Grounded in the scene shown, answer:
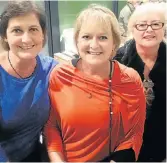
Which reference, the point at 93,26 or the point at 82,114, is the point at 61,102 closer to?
the point at 82,114

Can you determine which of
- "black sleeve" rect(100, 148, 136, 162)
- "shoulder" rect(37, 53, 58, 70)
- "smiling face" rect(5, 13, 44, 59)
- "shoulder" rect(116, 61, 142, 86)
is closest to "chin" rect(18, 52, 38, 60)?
"smiling face" rect(5, 13, 44, 59)

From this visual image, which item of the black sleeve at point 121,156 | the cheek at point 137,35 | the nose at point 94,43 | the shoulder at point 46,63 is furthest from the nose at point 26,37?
the black sleeve at point 121,156

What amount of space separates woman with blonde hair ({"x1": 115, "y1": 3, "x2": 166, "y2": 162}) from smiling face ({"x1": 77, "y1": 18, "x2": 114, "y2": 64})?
0.81 ft

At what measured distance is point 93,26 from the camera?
1.24 metres

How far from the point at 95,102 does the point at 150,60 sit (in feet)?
1.37

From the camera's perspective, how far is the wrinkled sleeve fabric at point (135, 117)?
53.2 inches

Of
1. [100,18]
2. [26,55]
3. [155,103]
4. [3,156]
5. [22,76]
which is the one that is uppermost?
[100,18]

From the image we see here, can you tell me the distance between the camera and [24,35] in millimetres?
1289

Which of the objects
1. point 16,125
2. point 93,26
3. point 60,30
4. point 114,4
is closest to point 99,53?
point 93,26

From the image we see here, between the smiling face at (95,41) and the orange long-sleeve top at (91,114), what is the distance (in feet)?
0.38

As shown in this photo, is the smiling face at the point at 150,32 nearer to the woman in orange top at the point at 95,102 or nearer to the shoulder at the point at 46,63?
the woman in orange top at the point at 95,102

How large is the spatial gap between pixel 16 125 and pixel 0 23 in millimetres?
495

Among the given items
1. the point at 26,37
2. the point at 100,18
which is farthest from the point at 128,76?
the point at 26,37

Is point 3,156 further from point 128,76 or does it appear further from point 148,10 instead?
point 148,10
